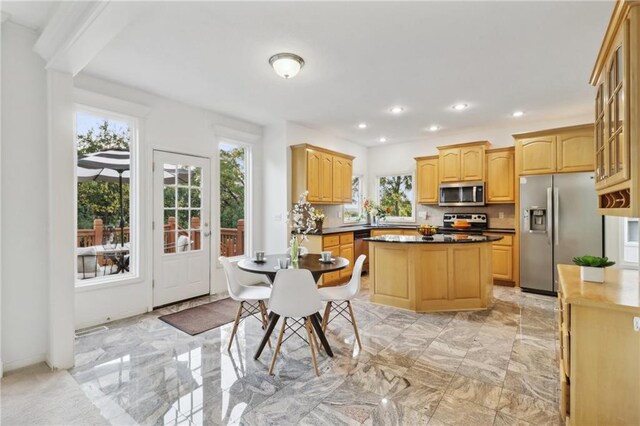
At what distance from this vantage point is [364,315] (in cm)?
374

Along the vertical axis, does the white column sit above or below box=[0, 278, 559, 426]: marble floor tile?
above

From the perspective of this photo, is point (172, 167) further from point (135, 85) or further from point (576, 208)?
point (576, 208)

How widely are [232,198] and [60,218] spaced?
2715mm

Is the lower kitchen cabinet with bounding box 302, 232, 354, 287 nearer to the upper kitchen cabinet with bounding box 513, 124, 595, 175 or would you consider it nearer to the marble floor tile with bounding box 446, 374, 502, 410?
the marble floor tile with bounding box 446, 374, 502, 410

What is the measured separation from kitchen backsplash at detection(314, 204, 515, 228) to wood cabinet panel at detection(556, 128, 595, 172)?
1.19m

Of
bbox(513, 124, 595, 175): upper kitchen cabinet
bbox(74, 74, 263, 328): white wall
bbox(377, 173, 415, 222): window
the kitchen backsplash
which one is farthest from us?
bbox(377, 173, 415, 222): window

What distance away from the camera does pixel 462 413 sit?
1955mm

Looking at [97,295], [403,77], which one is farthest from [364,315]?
[97,295]

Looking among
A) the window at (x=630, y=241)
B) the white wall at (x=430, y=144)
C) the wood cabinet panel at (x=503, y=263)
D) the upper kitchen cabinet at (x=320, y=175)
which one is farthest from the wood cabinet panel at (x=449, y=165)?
the window at (x=630, y=241)

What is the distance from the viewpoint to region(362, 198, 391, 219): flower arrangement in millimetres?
6895

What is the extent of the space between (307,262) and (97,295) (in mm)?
2394

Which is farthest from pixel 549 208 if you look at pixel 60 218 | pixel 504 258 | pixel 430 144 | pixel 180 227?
pixel 60 218

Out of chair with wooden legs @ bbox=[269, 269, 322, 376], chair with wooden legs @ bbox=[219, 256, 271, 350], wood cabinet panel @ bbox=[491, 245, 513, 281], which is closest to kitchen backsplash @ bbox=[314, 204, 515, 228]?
wood cabinet panel @ bbox=[491, 245, 513, 281]

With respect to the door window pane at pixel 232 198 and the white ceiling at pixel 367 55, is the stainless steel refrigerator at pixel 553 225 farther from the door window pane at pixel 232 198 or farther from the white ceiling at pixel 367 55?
the door window pane at pixel 232 198
